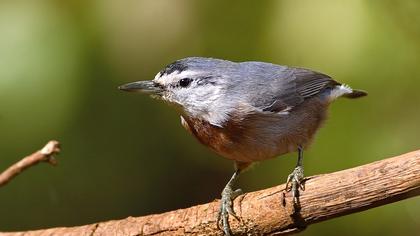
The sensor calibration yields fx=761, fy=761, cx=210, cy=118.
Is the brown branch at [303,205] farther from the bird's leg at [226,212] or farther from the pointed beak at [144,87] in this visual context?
the pointed beak at [144,87]

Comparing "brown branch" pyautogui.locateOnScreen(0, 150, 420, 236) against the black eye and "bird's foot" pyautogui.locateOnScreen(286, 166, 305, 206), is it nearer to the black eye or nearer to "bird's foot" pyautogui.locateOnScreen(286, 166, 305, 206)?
"bird's foot" pyautogui.locateOnScreen(286, 166, 305, 206)

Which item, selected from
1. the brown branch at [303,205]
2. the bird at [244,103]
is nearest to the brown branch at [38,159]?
the brown branch at [303,205]

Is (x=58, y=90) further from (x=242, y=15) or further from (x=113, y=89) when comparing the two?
(x=242, y=15)

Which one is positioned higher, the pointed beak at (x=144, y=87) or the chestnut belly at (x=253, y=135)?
the pointed beak at (x=144, y=87)

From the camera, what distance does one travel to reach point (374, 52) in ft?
11.7

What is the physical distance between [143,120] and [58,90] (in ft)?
2.68

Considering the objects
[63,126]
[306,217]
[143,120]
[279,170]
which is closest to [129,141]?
[143,120]

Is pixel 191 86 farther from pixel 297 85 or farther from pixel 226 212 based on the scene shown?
pixel 226 212

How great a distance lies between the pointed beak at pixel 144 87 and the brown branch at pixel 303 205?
2.14ft

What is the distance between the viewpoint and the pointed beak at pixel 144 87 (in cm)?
355

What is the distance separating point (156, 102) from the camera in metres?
4.36

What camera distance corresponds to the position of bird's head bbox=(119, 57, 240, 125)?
11.7 ft

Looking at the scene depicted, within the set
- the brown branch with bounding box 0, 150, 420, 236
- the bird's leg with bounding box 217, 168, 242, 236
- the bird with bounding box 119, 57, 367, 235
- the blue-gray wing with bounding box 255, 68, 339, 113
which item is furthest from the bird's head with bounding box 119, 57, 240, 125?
the brown branch with bounding box 0, 150, 420, 236

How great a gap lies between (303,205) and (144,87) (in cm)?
108
